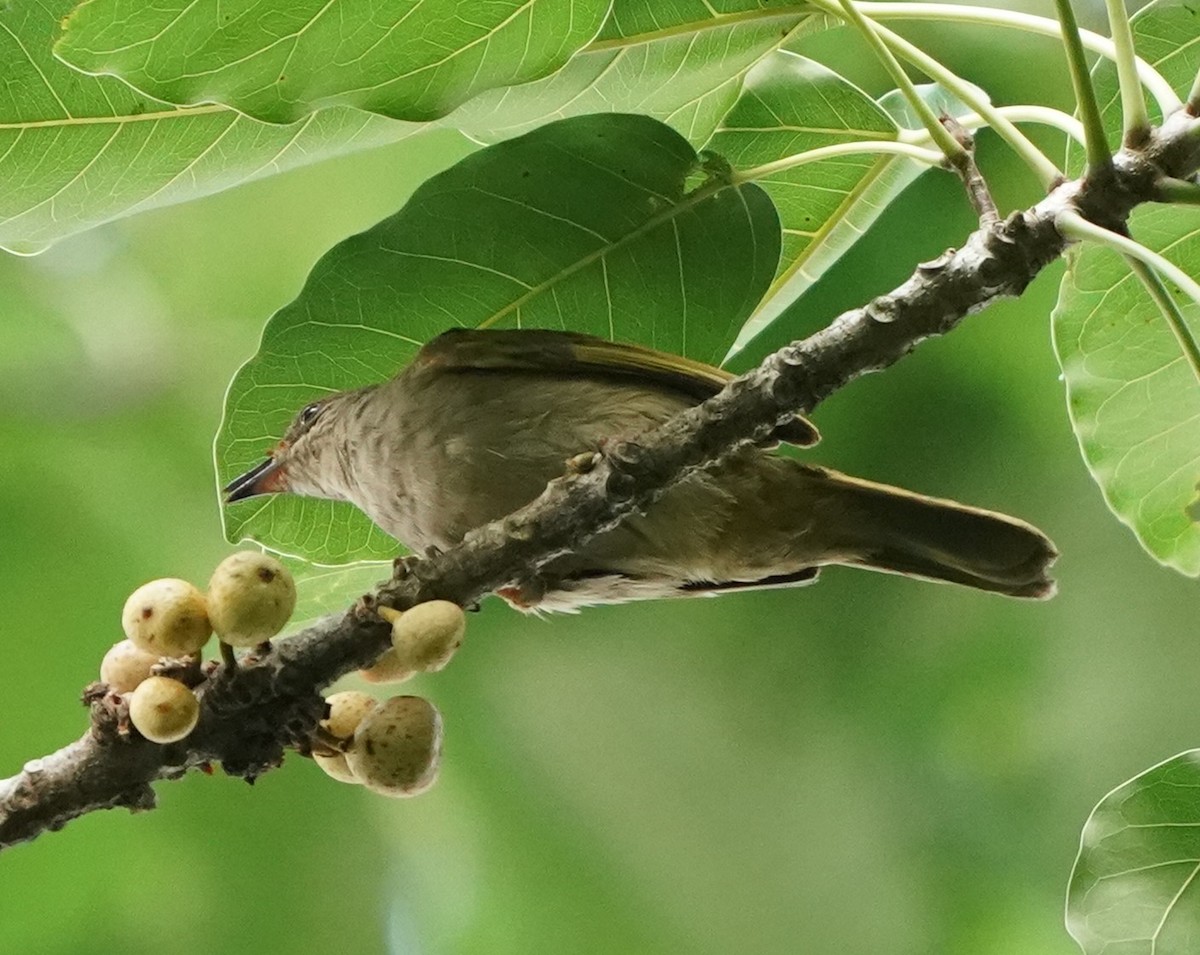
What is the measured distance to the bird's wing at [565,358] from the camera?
1.56 m

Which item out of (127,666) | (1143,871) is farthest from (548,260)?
(1143,871)

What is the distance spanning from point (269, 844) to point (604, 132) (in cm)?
209

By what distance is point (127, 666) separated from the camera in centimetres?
114

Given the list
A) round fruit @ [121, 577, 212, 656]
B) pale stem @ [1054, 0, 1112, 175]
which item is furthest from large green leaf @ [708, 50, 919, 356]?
round fruit @ [121, 577, 212, 656]

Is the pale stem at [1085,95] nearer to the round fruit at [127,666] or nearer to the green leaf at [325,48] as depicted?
the green leaf at [325,48]

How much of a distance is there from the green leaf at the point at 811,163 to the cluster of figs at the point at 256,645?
27.1 inches

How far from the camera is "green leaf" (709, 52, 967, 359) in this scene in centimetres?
153

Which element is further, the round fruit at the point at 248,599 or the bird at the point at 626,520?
the bird at the point at 626,520

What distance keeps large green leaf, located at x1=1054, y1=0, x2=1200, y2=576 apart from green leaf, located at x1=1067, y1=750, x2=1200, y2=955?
0.34 m

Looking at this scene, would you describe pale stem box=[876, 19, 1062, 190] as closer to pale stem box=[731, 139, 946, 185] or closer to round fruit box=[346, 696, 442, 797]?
pale stem box=[731, 139, 946, 185]

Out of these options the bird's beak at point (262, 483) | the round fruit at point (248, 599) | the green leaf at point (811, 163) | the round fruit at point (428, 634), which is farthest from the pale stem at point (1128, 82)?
the bird's beak at point (262, 483)

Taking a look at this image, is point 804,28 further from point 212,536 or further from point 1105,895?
point 212,536

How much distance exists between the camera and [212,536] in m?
2.90

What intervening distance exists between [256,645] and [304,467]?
609 millimetres
